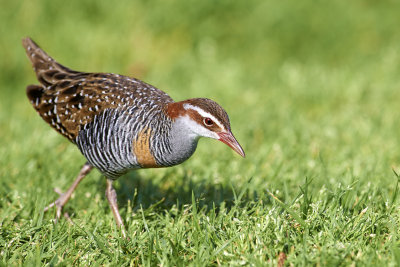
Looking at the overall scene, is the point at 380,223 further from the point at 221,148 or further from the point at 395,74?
the point at 395,74

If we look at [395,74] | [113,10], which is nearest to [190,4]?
[113,10]

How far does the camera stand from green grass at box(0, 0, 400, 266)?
12.8 feet

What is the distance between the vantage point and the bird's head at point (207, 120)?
390 centimetres

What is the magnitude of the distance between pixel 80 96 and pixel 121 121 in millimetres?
574

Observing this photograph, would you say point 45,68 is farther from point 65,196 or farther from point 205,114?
point 205,114

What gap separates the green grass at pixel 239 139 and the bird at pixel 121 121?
0.49 m

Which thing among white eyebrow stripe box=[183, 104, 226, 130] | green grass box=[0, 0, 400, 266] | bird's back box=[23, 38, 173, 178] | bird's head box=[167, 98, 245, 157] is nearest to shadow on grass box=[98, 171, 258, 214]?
green grass box=[0, 0, 400, 266]

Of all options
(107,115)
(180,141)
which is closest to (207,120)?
(180,141)

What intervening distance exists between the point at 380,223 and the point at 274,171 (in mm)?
1713

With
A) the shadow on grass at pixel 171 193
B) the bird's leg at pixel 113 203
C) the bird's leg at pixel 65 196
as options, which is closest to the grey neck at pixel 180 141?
the shadow on grass at pixel 171 193

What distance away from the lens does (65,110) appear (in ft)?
15.6

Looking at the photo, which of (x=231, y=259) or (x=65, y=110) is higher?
(x=65, y=110)

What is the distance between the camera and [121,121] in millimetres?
4375

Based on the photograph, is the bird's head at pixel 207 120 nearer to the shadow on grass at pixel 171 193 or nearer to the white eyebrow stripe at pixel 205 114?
the white eyebrow stripe at pixel 205 114
